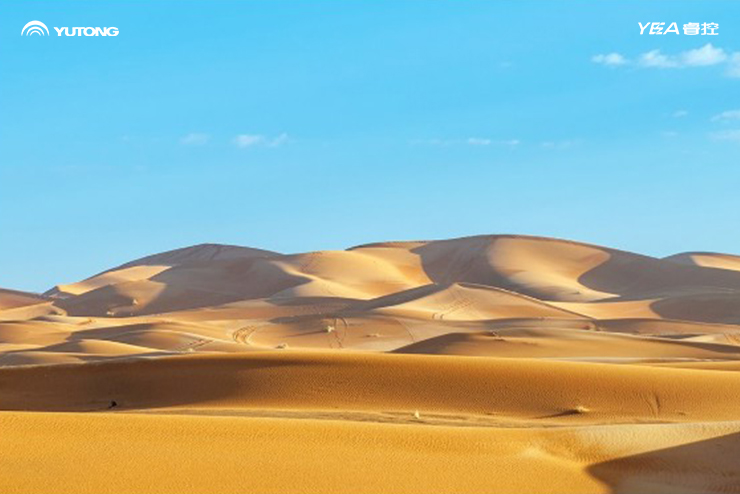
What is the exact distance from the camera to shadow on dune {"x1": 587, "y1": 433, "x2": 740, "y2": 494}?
9.24 m

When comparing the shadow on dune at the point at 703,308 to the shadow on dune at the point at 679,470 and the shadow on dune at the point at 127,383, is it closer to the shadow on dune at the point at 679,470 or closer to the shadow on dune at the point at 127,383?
the shadow on dune at the point at 127,383

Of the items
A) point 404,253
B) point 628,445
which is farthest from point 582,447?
point 404,253

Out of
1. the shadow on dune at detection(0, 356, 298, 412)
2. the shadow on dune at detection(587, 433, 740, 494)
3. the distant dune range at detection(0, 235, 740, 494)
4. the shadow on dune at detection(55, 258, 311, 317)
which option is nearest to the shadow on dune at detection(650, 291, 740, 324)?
the distant dune range at detection(0, 235, 740, 494)

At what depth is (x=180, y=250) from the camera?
4493 inches

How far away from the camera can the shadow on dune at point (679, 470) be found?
924 cm

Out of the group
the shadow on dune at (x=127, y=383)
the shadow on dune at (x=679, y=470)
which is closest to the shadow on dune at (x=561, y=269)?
the shadow on dune at (x=127, y=383)

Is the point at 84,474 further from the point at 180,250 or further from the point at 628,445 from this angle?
the point at 180,250

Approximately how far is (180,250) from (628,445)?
105614mm

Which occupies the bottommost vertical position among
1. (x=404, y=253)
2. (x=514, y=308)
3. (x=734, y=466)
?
(x=734, y=466)

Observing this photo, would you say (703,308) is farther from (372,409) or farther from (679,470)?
(679,470)

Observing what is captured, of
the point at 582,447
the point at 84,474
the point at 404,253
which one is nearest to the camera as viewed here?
the point at 84,474

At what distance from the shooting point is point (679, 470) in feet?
32.2

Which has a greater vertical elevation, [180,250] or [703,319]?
[180,250]

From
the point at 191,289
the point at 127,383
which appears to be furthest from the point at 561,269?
the point at 127,383
